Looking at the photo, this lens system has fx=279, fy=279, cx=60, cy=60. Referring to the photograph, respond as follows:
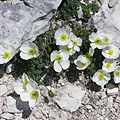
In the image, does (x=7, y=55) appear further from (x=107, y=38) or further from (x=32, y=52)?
(x=107, y=38)

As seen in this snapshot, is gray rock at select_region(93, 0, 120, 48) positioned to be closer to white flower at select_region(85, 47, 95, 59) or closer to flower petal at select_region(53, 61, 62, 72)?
white flower at select_region(85, 47, 95, 59)

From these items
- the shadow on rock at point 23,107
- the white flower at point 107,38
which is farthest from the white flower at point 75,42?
the shadow on rock at point 23,107

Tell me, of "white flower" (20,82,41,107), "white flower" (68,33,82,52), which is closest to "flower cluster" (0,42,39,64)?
"white flower" (20,82,41,107)

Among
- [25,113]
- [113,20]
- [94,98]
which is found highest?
[113,20]

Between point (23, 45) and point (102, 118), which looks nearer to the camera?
point (23, 45)

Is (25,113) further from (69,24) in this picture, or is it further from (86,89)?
(69,24)

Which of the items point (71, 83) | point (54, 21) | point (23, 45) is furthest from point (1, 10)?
point (71, 83)
